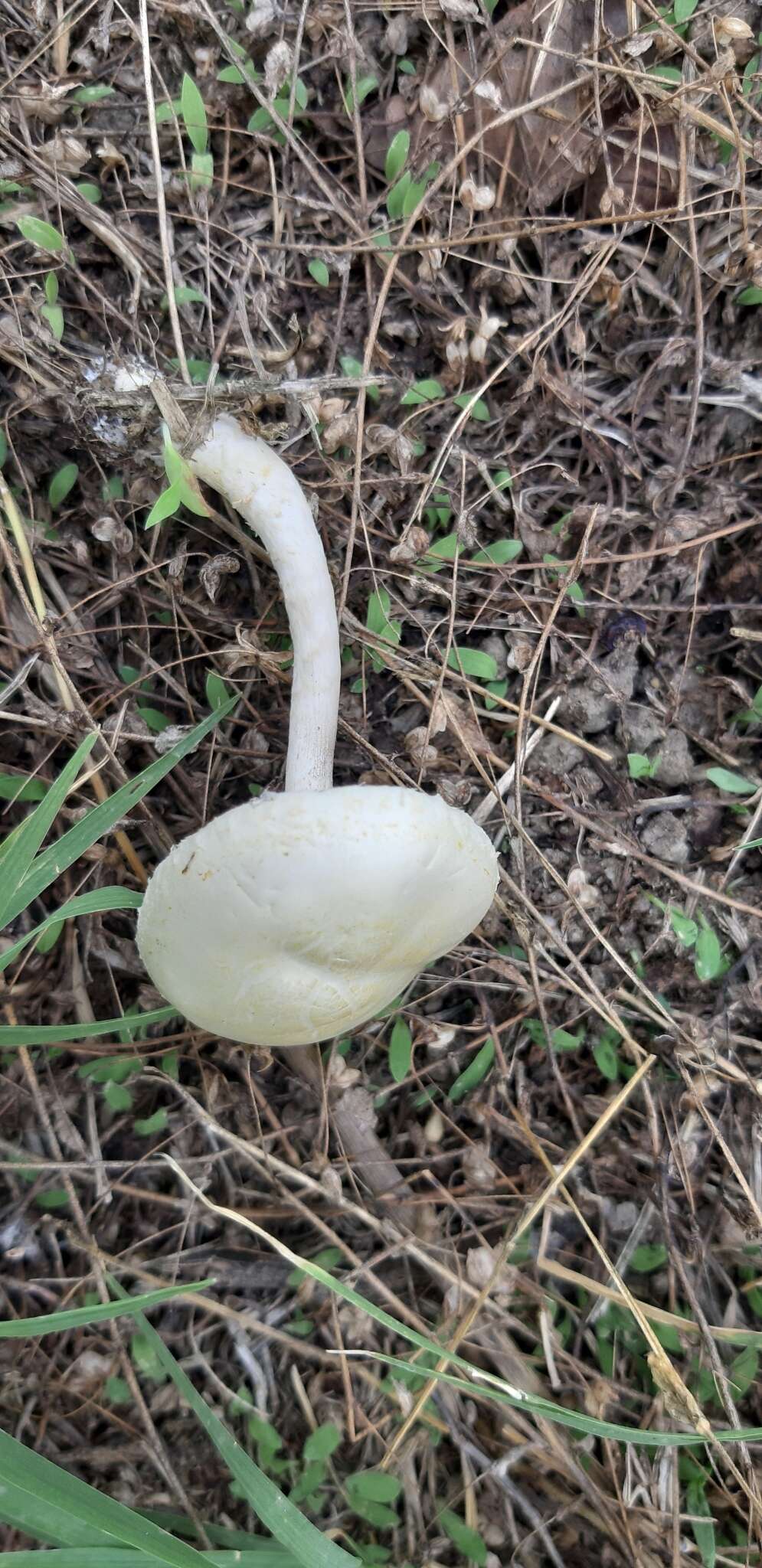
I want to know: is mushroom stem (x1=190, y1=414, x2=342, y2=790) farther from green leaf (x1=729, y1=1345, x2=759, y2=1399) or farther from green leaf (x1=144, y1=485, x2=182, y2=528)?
green leaf (x1=729, y1=1345, x2=759, y2=1399)

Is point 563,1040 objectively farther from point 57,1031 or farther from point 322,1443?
point 57,1031

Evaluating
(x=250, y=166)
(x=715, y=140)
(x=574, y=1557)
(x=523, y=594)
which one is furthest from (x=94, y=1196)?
(x=715, y=140)

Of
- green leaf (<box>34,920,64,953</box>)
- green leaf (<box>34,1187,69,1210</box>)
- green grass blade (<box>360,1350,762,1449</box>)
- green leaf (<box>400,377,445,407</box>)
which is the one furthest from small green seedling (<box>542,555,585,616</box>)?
green leaf (<box>34,1187,69,1210</box>)

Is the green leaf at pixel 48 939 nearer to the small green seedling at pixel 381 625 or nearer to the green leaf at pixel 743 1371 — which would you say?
the small green seedling at pixel 381 625

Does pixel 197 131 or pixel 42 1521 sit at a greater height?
pixel 197 131

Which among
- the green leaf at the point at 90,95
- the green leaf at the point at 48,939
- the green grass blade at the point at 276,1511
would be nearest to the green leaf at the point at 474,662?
the green leaf at the point at 48,939

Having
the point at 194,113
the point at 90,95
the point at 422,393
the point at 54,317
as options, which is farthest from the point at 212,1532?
the point at 90,95
